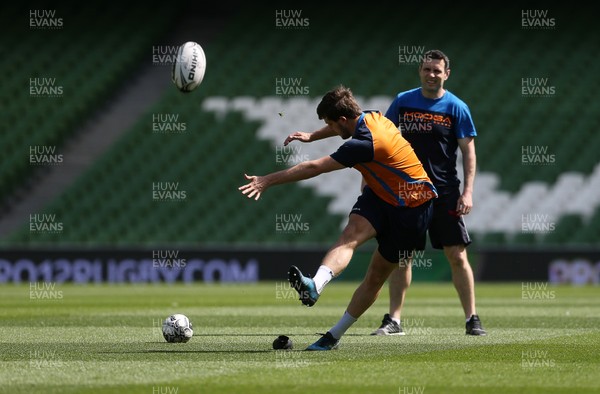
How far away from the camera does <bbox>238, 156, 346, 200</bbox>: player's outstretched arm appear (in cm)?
758

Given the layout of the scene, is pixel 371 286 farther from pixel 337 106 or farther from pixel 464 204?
pixel 464 204

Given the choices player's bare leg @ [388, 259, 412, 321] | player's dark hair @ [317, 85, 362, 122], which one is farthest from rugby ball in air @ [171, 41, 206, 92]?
player's dark hair @ [317, 85, 362, 122]

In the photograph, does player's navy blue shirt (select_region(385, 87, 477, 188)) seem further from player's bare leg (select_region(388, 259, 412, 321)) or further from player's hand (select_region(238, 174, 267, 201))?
player's hand (select_region(238, 174, 267, 201))

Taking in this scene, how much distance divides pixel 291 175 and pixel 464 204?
2714mm

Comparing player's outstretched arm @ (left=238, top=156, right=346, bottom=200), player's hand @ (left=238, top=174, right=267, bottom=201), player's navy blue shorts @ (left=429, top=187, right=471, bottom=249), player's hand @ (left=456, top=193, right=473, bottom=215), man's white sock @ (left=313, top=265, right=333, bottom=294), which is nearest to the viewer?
player's hand @ (left=238, top=174, right=267, bottom=201)

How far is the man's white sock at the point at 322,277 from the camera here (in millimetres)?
7730

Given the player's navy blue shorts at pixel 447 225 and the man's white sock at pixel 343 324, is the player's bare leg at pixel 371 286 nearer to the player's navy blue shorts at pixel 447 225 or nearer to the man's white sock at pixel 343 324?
the man's white sock at pixel 343 324

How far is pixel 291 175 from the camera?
773cm

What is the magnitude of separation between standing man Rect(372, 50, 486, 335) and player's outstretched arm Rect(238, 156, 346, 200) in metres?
2.45

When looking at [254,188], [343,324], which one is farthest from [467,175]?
[254,188]

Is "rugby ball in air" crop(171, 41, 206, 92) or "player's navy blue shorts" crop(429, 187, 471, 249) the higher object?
"rugby ball in air" crop(171, 41, 206, 92)

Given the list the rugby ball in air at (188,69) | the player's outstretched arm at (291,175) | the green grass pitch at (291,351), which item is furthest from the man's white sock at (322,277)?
the rugby ball in air at (188,69)

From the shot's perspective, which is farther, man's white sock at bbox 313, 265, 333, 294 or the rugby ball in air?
the rugby ball in air

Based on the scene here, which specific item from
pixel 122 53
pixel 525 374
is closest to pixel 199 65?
pixel 525 374
